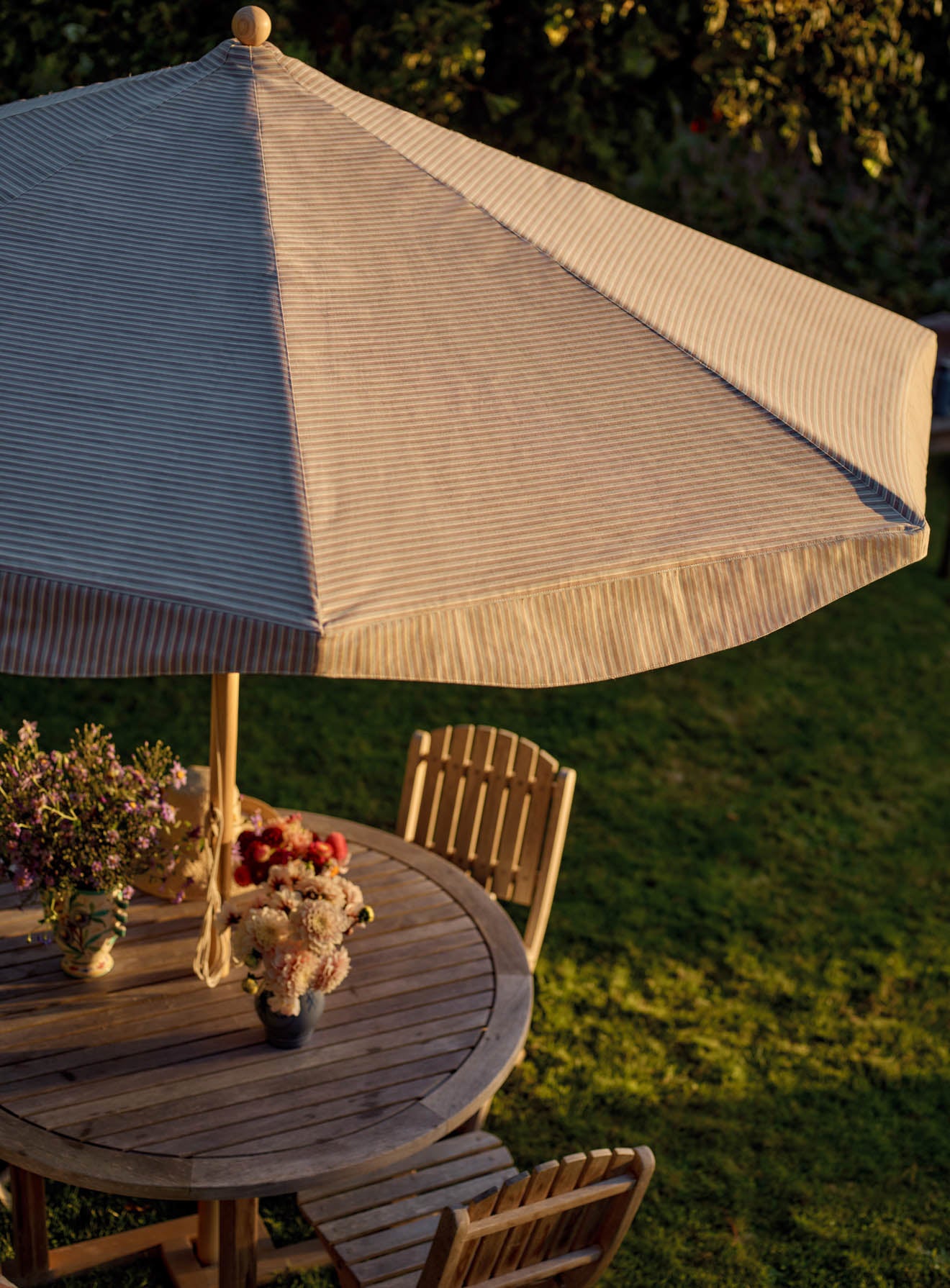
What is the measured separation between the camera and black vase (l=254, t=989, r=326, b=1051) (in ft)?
10.8

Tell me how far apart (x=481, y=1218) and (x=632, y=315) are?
1.86 metres

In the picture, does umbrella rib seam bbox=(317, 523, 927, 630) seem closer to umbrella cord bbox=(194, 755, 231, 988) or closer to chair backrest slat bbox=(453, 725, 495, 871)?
umbrella cord bbox=(194, 755, 231, 988)

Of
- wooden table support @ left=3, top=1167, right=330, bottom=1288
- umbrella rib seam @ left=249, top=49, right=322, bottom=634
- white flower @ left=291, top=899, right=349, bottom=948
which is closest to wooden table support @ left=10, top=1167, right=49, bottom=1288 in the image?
wooden table support @ left=3, top=1167, right=330, bottom=1288

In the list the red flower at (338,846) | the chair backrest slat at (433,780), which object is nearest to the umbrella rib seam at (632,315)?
the red flower at (338,846)

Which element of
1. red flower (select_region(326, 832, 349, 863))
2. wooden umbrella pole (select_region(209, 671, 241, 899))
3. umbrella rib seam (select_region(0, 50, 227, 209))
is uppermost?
umbrella rib seam (select_region(0, 50, 227, 209))

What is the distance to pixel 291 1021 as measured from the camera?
10.9 ft

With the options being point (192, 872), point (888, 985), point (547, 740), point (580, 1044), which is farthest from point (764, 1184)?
point (547, 740)

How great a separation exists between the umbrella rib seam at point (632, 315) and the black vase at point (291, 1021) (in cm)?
169

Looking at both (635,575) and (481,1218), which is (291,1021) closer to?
(481,1218)

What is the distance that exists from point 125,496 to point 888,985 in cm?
401

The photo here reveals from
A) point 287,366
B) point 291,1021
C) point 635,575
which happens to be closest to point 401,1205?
point 291,1021

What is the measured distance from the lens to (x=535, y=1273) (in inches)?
116

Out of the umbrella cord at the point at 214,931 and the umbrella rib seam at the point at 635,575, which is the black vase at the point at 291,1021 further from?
the umbrella rib seam at the point at 635,575

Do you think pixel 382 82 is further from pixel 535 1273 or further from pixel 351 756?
pixel 535 1273
